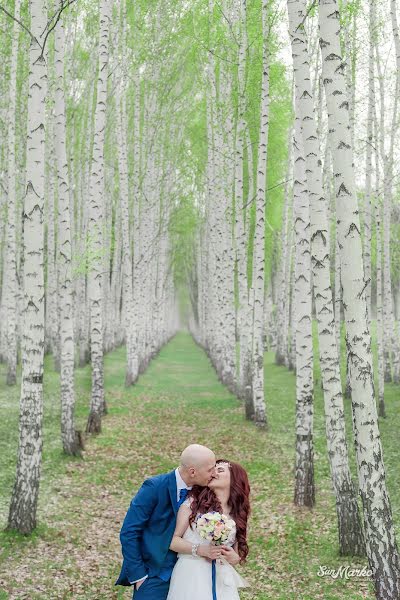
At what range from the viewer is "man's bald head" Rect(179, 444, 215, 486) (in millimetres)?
3668

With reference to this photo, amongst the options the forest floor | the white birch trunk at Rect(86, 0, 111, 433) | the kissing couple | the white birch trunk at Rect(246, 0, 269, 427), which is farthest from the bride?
the white birch trunk at Rect(86, 0, 111, 433)

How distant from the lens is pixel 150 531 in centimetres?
A: 388

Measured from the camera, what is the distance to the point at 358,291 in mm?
5527

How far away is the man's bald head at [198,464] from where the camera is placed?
3.67m

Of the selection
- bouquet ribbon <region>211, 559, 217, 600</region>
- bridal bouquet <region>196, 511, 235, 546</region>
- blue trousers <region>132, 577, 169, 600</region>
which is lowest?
blue trousers <region>132, 577, 169, 600</region>

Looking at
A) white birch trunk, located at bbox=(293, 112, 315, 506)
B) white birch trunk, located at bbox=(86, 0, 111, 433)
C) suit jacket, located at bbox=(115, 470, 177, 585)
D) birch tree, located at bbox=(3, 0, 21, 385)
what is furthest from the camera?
birch tree, located at bbox=(3, 0, 21, 385)

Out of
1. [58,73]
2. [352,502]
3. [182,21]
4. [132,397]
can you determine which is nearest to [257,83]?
[182,21]

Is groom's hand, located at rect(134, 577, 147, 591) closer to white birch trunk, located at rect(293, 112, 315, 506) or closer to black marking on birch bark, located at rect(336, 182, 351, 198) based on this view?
black marking on birch bark, located at rect(336, 182, 351, 198)

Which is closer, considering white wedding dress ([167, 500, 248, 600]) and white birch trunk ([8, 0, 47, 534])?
white wedding dress ([167, 500, 248, 600])

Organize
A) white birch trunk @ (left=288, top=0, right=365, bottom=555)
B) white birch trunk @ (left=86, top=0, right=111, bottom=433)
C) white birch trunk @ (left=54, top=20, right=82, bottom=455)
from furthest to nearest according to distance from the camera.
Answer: white birch trunk @ (left=86, top=0, right=111, bottom=433) < white birch trunk @ (left=54, top=20, right=82, bottom=455) < white birch trunk @ (left=288, top=0, right=365, bottom=555)

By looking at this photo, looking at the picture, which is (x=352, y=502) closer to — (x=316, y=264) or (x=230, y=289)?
(x=316, y=264)

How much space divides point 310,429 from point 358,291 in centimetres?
442

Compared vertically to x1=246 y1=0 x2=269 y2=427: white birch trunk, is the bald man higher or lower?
lower

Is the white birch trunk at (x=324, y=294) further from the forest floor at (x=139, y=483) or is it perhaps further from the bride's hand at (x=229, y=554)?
the bride's hand at (x=229, y=554)
